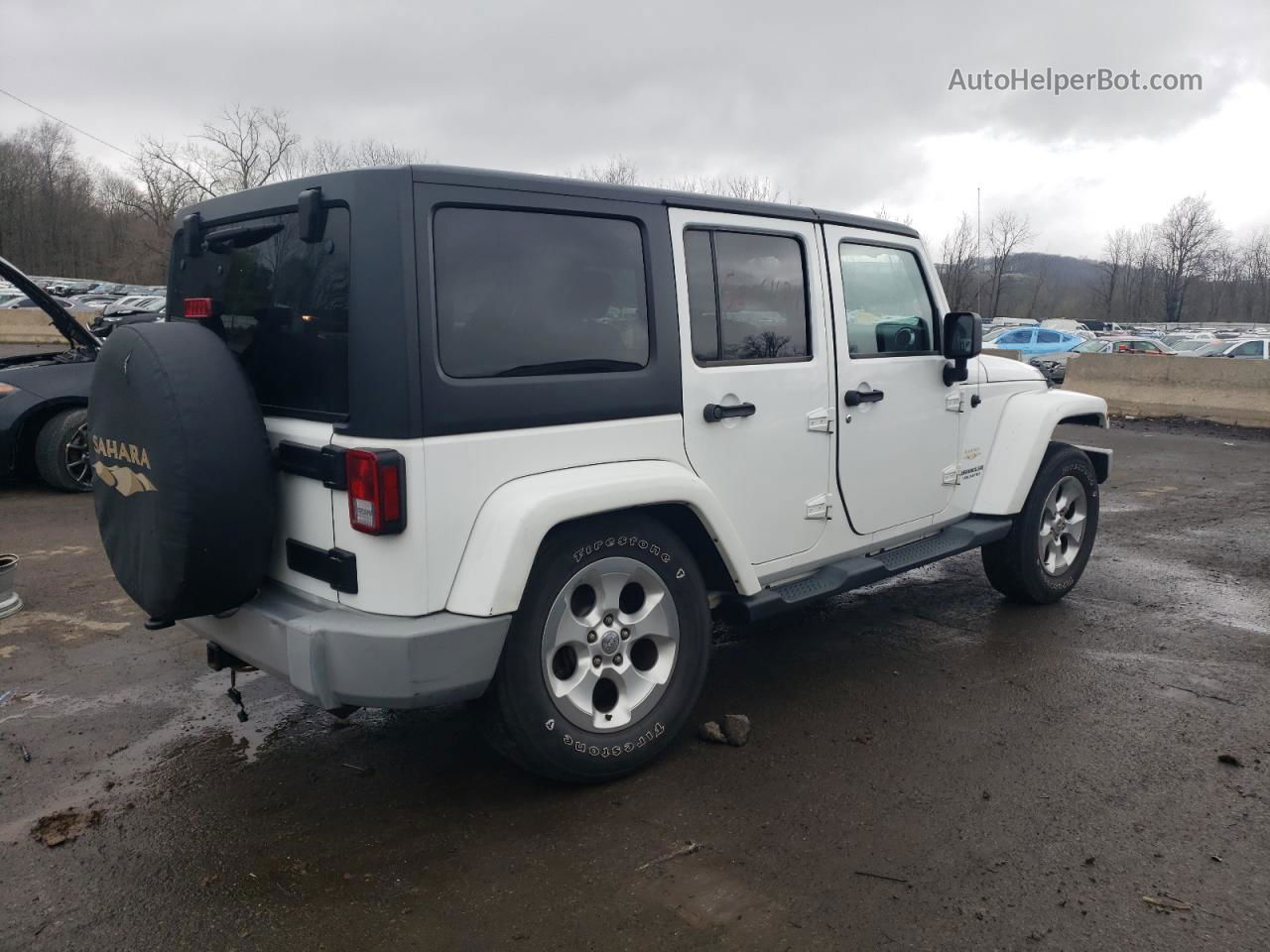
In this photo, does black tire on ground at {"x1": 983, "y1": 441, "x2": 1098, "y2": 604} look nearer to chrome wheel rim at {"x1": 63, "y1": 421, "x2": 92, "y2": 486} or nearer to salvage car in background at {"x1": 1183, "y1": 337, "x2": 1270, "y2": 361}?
chrome wheel rim at {"x1": 63, "y1": 421, "x2": 92, "y2": 486}

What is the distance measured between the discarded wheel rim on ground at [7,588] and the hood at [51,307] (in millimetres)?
2552

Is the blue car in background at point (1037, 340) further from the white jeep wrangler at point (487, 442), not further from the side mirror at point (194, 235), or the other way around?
the side mirror at point (194, 235)

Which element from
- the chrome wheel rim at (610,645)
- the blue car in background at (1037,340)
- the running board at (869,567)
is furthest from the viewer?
the blue car in background at (1037,340)

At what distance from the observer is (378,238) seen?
288 cm

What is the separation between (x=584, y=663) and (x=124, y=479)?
1.67m

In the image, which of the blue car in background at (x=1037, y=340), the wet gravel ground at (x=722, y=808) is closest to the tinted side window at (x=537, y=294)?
the wet gravel ground at (x=722, y=808)

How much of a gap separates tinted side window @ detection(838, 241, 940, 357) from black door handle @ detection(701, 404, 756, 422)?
0.82 metres

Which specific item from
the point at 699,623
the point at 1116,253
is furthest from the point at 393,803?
the point at 1116,253

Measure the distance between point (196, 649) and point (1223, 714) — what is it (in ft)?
16.0

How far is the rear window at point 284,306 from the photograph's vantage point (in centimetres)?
301

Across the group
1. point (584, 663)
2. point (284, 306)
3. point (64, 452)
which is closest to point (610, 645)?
point (584, 663)

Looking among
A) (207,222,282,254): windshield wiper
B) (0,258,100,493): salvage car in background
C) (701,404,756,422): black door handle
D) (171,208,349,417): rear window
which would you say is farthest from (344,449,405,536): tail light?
(0,258,100,493): salvage car in background

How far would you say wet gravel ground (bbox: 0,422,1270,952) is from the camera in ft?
8.81

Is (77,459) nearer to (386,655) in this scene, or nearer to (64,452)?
(64,452)
